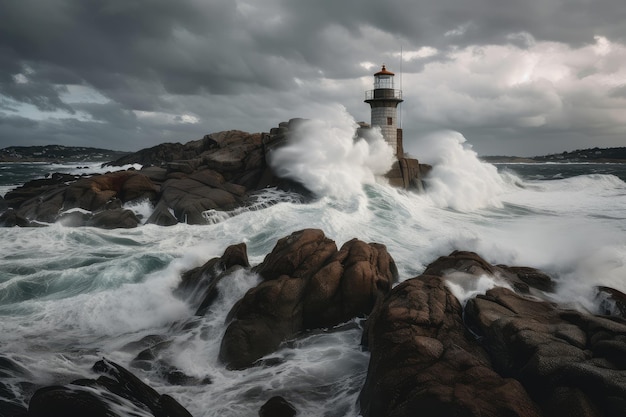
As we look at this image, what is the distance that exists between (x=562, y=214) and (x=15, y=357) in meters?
26.0

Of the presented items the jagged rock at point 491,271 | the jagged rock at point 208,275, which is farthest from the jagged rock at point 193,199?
the jagged rock at point 491,271

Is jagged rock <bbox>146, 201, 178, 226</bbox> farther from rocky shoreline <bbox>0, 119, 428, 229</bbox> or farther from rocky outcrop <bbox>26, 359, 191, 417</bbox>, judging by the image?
rocky outcrop <bbox>26, 359, 191, 417</bbox>

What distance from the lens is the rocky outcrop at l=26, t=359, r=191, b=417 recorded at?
14.0ft

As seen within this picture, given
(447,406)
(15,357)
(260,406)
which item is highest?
(447,406)

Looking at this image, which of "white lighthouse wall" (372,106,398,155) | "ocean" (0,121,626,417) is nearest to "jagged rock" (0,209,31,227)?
"ocean" (0,121,626,417)

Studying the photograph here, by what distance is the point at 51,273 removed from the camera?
11781 millimetres

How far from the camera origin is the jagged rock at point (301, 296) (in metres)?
7.67

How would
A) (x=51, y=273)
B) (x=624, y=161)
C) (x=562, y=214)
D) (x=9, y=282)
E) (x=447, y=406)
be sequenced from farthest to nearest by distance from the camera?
Answer: (x=624, y=161)
(x=562, y=214)
(x=51, y=273)
(x=9, y=282)
(x=447, y=406)

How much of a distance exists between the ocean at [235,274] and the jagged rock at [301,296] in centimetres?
30

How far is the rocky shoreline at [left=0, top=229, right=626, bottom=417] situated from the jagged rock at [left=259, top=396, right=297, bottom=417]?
0.02 m

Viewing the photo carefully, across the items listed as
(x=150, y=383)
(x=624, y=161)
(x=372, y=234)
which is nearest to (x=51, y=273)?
(x=150, y=383)

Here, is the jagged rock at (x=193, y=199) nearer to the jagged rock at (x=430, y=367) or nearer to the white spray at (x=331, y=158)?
the white spray at (x=331, y=158)

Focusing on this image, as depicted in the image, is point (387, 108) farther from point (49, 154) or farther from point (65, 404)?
point (49, 154)

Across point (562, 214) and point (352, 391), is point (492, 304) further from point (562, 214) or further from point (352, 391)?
Answer: point (562, 214)
